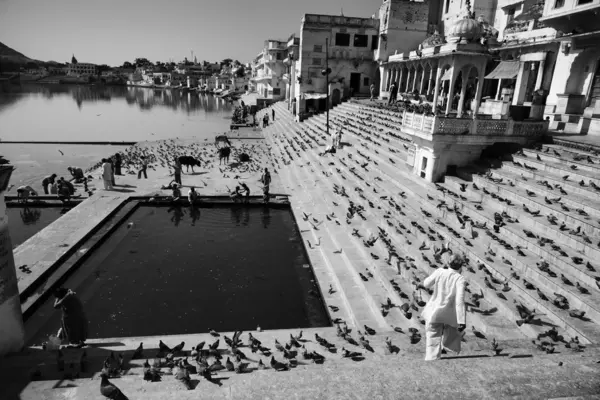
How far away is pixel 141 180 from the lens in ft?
56.7

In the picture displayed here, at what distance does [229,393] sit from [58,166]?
22.9m

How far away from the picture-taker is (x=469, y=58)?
488 inches

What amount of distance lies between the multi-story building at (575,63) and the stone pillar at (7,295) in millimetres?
16937

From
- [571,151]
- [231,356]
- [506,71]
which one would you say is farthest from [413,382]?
[506,71]

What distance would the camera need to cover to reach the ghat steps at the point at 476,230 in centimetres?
630

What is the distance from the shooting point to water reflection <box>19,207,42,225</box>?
1312 centimetres

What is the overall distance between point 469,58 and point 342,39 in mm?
28477

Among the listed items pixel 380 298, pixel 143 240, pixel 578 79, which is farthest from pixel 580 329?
pixel 578 79

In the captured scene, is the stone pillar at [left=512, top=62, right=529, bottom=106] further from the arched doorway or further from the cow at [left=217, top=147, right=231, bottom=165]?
the arched doorway

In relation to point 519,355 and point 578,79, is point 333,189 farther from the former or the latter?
point 578,79

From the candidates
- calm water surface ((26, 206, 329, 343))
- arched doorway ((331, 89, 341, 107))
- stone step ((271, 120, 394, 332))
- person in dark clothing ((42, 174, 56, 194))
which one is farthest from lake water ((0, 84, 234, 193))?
stone step ((271, 120, 394, 332))

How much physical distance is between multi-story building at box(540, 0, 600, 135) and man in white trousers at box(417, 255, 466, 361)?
12371 millimetres

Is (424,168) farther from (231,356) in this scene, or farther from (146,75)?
(146,75)

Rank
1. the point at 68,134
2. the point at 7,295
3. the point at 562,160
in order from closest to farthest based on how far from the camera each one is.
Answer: the point at 7,295 → the point at 562,160 → the point at 68,134
